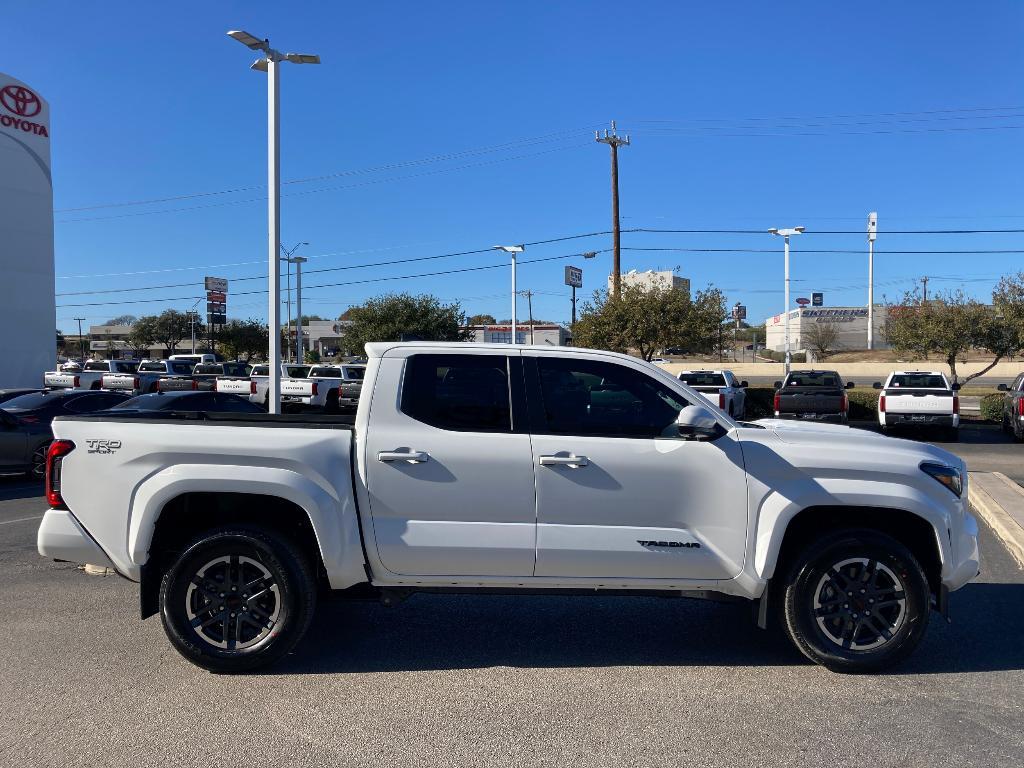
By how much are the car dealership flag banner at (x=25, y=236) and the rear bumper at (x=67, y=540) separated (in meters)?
33.4

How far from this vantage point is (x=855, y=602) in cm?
478

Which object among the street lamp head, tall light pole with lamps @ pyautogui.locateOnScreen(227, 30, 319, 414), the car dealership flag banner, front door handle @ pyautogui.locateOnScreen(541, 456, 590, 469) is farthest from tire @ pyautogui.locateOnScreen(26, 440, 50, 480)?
the car dealership flag banner

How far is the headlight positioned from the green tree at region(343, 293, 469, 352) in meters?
46.5

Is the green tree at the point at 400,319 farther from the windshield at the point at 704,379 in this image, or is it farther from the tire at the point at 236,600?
the tire at the point at 236,600

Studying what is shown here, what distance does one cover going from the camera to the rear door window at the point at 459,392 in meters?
4.81

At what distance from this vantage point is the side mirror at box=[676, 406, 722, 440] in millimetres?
4496

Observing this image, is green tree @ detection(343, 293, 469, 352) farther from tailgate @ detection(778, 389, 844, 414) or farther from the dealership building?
the dealership building

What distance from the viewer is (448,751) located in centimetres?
386

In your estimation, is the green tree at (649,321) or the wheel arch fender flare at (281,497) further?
the green tree at (649,321)

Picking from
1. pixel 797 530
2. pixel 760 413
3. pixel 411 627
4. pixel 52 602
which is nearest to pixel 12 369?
pixel 760 413

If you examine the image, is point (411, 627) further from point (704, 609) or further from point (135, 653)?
point (704, 609)

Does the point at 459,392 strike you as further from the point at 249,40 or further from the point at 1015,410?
the point at 1015,410

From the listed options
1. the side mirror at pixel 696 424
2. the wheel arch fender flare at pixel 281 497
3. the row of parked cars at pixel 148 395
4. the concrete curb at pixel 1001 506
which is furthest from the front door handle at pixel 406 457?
the concrete curb at pixel 1001 506

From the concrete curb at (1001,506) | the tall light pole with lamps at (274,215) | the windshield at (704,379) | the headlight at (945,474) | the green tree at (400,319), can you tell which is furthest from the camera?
the green tree at (400,319)
